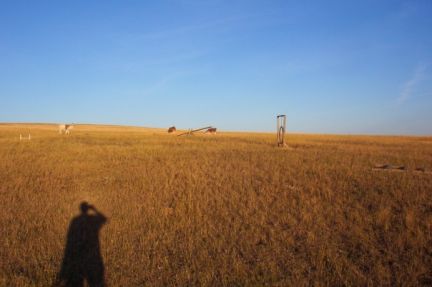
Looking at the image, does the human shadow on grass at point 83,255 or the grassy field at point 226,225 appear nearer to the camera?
the human shadow on grass at point 83,255

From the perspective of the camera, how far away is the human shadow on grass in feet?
19.4

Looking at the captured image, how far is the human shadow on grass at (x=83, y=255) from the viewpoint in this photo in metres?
5.91

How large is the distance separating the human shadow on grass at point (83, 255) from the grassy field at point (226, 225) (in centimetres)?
9

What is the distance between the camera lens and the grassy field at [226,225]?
20.1 ft

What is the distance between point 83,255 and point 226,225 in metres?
3.39

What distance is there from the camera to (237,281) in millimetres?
5836

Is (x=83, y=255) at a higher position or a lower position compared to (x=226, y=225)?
lower

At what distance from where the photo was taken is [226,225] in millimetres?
8414

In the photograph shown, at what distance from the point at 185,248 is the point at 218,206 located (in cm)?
274

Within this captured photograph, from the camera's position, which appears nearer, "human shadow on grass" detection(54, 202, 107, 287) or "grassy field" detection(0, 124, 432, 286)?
"human shadow on grass" detection(54, 202, 107, 287)

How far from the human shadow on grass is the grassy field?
87mm

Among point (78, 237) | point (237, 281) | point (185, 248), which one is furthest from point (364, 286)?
point (78, 237)

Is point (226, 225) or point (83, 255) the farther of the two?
point (226, 225)

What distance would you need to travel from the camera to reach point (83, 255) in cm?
681
